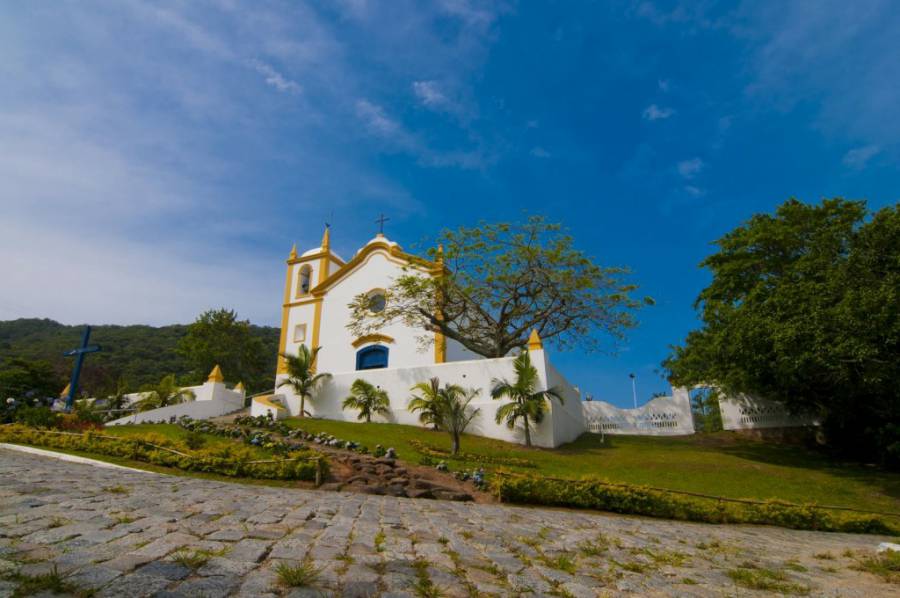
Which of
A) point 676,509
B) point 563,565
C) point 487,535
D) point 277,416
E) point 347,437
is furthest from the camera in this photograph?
point 277,416

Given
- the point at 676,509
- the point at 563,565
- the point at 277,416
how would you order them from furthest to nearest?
the point at 277,416 < the point at 676,509 < the point at 563,565

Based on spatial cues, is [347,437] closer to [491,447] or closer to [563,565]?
[491,447]

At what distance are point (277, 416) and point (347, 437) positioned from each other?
19.3ft

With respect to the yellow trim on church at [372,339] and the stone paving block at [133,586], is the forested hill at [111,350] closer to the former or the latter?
the yellow trim on church at [372,339]

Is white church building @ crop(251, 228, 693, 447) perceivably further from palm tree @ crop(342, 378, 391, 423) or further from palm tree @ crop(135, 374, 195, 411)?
palm tree @ crop(135, 374, 195, 411)

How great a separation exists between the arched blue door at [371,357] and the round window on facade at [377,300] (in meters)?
1.94

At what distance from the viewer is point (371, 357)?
24.4 metres

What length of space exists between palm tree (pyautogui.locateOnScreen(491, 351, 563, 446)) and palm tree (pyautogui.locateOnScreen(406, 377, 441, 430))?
200cm

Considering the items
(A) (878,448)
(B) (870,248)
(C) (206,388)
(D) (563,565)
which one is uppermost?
(B) (870,248)

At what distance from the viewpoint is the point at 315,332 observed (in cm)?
2606

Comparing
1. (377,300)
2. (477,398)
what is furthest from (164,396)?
(477,398)

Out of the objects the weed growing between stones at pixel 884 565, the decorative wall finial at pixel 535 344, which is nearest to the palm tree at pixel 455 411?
the decorative wall finial at pixel 535 344

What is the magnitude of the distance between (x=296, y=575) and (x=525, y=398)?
13.5 meters

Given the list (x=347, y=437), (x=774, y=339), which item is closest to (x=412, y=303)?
(x=347, y=437)
